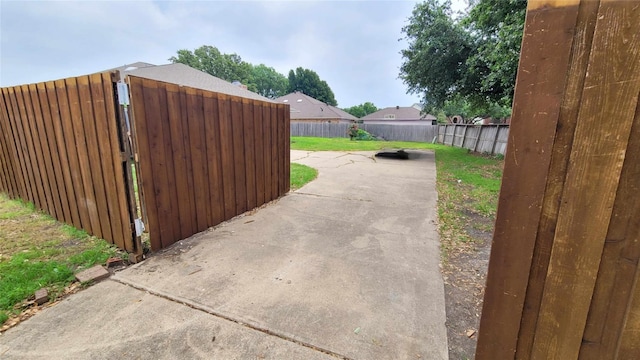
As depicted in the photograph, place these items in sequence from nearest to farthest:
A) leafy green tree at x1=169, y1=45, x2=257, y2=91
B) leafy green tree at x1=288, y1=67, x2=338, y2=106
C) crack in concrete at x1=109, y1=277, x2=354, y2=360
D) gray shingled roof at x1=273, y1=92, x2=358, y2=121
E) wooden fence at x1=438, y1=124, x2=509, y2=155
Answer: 1. crack in concrete at x1=109, y1=277, x2=354, y2=360
2. wooden fence at x1=438, y1=124, x2=509, y2=155
3. gray shingled roof at x1=273, y1=92, x2=358, y2=121
4. leafy green tree at x1=169, y1=45, x2=257, y2=91
5. leafy green tree at x1=288, y1=67, x2=338, y2=106

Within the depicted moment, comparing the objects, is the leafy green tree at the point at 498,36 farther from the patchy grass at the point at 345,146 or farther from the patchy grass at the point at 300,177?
the patchy grass at the point at 345,146

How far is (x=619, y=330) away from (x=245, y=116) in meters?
3.97

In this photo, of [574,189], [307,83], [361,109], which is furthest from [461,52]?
[361,109]

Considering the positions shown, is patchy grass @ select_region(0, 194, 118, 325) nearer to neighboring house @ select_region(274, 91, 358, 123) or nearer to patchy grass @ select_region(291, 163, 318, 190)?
patchy grass @ select_region(291, 163, 318, 190)

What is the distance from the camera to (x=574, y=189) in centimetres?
91

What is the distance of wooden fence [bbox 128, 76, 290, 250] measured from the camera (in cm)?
267

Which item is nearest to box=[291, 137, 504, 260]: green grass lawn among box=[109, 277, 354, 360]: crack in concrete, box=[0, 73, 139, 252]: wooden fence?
box=[109, 277, 354, 360]: crack in concrete

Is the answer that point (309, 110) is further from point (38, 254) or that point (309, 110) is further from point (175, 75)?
point (38, 254)

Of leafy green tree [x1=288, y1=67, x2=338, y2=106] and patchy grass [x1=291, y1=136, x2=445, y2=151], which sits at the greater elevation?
leafy green tree [x1=288, y1=67, x2=338, y2=106]

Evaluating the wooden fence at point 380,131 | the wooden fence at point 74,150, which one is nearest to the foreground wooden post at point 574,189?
the wooden fence at point 74,150

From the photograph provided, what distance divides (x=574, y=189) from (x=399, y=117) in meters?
43.8

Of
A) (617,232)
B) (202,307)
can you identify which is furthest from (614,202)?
(202,307)

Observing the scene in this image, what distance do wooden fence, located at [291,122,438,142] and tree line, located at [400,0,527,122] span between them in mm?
11137

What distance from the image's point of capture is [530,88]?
92cm
